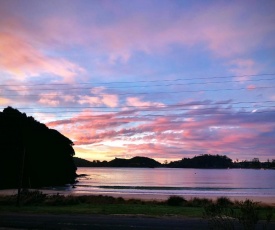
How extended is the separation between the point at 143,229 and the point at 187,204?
18.4m

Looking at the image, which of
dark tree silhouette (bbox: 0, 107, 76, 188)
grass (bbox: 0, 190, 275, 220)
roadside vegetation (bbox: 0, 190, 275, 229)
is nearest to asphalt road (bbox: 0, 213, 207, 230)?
roadside vegetation (bbox: 0, 190, 275, 229)

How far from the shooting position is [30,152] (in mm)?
84750

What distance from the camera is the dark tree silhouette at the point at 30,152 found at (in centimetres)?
7894

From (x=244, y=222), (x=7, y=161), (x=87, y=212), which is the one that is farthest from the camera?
(x=7, y=161)

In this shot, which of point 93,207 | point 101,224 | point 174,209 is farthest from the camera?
point 93,207

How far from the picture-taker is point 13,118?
82.1m

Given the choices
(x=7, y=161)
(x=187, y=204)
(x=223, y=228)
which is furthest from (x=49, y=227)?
(x=7, y=161)

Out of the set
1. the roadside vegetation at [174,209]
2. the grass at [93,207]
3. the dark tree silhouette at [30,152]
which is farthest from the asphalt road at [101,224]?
the dark tree silhouette at [30,152]

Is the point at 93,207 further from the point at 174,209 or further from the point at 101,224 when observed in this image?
the point at 101,224

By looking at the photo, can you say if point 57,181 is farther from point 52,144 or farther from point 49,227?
point 49,227

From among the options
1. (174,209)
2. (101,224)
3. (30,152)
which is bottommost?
(174,209)

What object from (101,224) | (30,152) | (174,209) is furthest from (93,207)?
(30,152)

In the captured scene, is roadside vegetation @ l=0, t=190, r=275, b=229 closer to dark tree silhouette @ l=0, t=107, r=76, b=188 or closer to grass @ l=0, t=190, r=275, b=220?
grass @ l=0, t=190, r=275, b=220

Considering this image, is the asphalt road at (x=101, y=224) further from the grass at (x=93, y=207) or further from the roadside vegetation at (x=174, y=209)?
the grass at (x=93, y=207)
